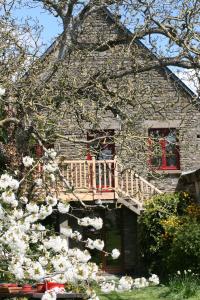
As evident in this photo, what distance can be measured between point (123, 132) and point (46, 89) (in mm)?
1873

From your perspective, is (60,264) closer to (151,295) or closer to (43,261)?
(43,261)

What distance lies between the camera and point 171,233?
2025cm

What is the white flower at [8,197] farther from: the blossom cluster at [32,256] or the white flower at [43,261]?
the white flower at [43,261]

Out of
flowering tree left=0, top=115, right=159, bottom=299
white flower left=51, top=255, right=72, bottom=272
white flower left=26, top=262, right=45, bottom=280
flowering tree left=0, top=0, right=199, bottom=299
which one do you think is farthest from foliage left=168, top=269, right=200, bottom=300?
white flower left=26, top=262, right=45, bottom=280

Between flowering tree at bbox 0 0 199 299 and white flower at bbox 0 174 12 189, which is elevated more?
flowering tree at bbox 0 0 199 299

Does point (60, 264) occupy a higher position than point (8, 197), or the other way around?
point (8, 197)

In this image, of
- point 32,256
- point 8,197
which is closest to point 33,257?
point 32,256

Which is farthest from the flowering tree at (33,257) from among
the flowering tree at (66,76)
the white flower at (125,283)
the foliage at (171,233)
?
the foliage at (171,233)

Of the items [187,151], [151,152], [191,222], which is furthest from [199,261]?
[187,151]

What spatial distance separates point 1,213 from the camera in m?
7.16

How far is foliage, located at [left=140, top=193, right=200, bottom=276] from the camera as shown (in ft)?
57.8

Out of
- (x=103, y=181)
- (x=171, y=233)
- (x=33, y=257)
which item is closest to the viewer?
(x=33, y=257)

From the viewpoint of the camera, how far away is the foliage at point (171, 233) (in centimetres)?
1761

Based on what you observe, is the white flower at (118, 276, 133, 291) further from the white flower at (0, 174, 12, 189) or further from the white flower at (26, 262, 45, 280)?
the white flower at (0, 174, 12, 189)
